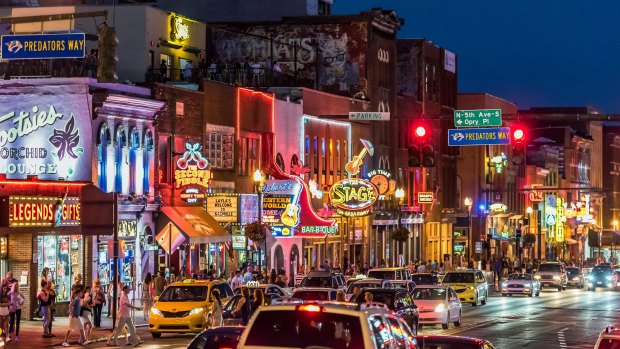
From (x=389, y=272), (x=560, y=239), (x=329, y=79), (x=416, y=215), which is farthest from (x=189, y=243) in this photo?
(x=560, y=239)

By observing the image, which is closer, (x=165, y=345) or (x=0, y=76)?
(x=165, y=345)

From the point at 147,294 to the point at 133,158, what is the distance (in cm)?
628

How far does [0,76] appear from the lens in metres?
51.7

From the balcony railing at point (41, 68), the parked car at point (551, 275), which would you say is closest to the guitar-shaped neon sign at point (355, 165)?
the parked car at point (551, 275)

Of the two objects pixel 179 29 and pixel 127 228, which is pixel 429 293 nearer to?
pixel 127 228

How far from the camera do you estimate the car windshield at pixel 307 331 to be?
16.2m

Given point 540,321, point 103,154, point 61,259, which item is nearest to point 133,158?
point 103,154

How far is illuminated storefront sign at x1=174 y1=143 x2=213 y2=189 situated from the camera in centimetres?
5566

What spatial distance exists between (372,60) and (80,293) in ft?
145

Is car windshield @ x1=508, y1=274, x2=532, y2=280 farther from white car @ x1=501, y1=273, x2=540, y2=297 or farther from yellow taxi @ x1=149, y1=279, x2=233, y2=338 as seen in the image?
yellow taxi @ x1=149, y1=279, x2=233, y2=338

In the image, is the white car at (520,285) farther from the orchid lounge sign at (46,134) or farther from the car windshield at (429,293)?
the orchid lounge sign at (46,134)

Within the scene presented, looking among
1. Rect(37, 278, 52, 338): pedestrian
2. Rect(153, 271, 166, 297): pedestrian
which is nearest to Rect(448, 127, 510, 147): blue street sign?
Rect(153, 271, 166, 297): pedestrian

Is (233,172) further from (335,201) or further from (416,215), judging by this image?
(416,215)

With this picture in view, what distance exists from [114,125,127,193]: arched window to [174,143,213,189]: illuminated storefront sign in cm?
388
